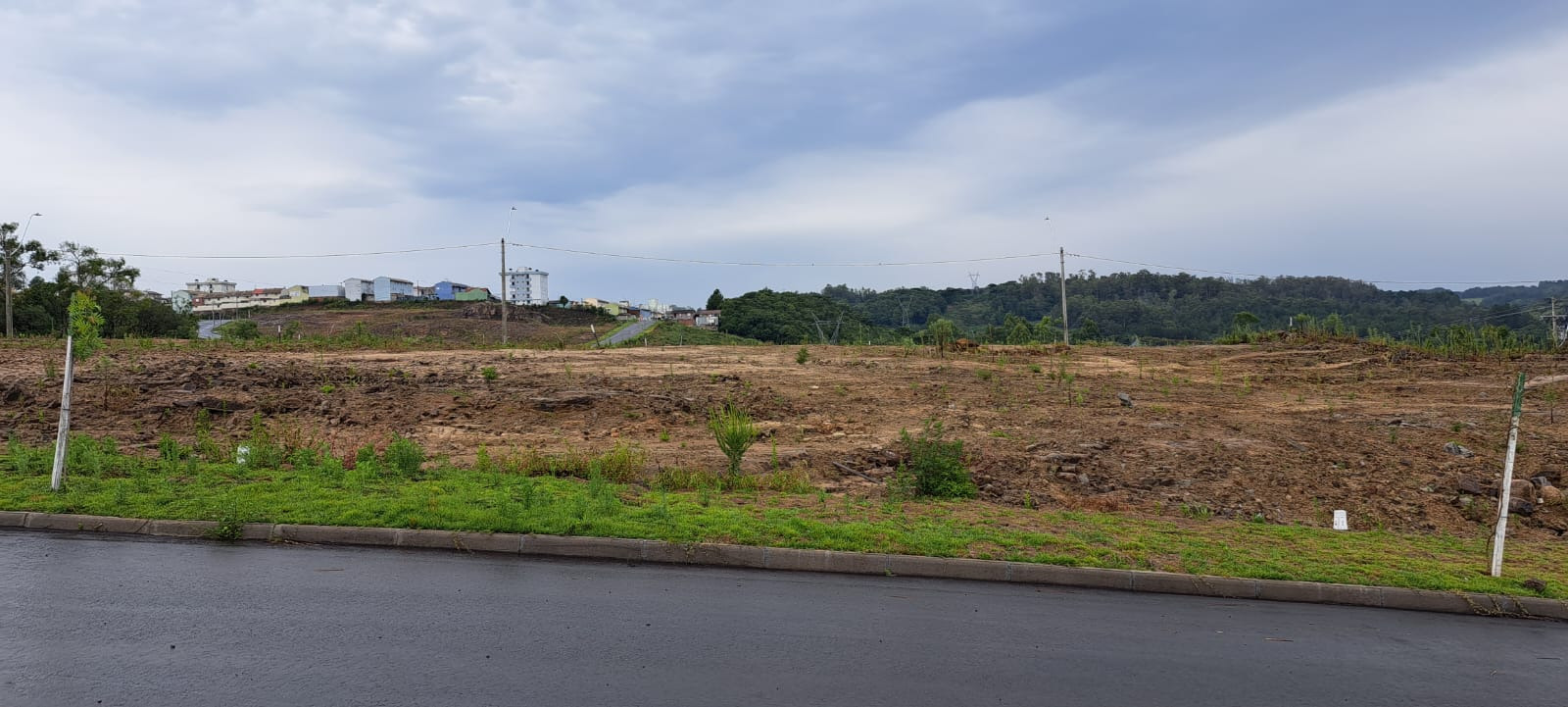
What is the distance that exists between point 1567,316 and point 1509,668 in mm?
52832

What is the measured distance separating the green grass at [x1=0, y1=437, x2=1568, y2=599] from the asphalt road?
677mm

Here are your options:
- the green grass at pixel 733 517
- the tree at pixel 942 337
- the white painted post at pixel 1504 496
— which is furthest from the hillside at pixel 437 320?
the white painted post at pixel 1504 496

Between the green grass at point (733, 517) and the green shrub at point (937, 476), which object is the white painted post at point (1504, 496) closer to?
the green grass at point (733, 517)

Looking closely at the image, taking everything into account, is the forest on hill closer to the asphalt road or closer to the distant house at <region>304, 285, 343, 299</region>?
the asphalt road

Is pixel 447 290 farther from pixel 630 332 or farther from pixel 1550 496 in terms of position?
pixel 1550 496

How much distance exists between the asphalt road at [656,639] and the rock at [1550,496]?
22.4 feet

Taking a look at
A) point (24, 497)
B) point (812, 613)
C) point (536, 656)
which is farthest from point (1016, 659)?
point (24, 497)

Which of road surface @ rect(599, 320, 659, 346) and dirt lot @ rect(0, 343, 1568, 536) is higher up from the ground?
road surface @ rect(599, 320, 659, 346)

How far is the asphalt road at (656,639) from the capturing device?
5137 millimetres

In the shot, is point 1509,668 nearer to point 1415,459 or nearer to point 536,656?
point 536,656

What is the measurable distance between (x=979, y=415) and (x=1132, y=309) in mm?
76234

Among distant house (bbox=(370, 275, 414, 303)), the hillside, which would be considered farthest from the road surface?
distant house (bbox=(370, 275, 414, 303))

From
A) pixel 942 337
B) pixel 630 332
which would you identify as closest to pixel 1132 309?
pixel 630 332

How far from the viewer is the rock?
498 inches
